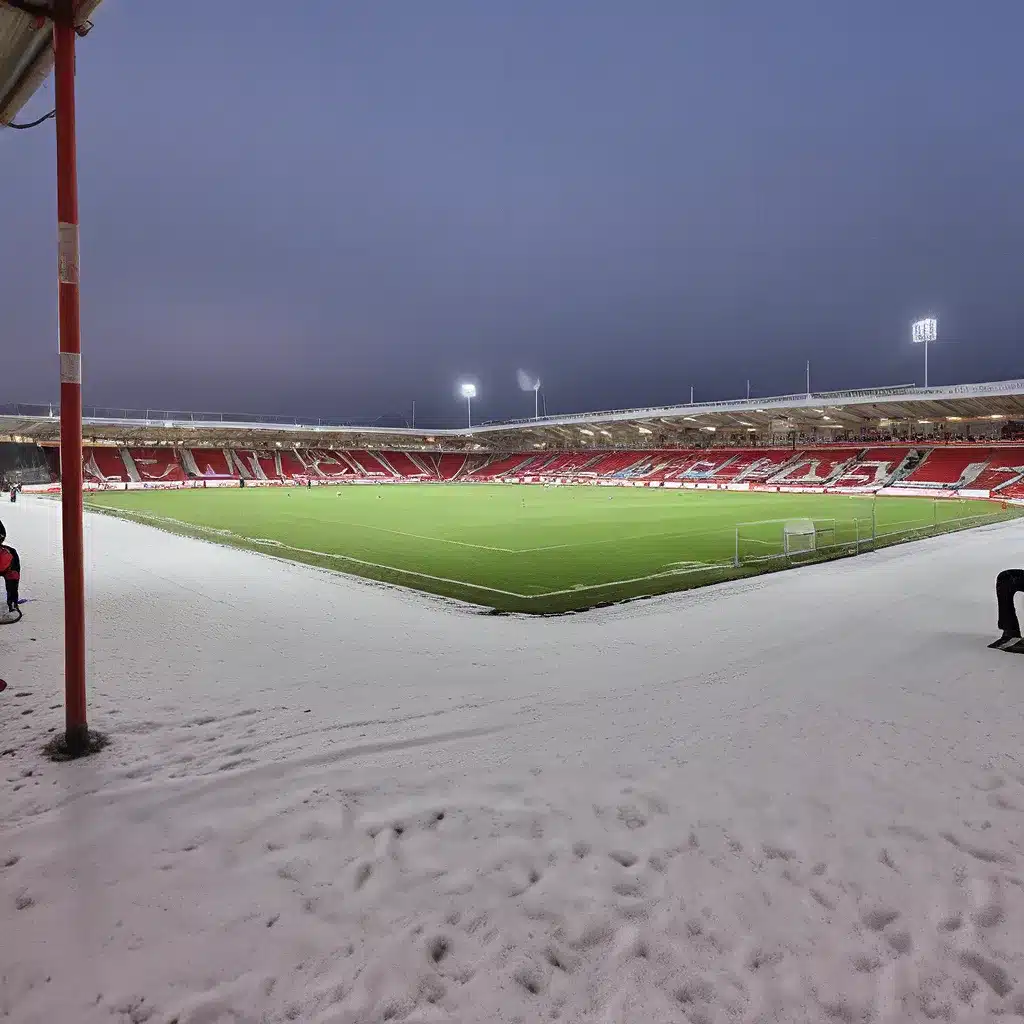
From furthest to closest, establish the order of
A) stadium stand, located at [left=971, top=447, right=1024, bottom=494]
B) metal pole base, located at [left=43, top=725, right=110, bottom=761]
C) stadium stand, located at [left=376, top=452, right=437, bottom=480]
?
stadium stand, located at [left=376, top=452, right=437, bottom=480], stadium stand, located at [left=971, top=447, right=1024, bottom=494], metal pole base, located at [left=43, top=725, right=110, bottom=761]

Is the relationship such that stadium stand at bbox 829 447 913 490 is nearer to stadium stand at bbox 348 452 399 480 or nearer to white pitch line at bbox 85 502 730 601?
white pitch line at bbox 85 502 730 601

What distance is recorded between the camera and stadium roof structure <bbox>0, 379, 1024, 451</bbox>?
4950cm

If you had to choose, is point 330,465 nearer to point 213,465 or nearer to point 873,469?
point 213,465

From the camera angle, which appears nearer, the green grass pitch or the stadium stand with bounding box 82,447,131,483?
the green grass pitch

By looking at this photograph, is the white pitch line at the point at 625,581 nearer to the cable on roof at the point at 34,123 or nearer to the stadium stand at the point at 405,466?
the cable on roof at the point at 34,123

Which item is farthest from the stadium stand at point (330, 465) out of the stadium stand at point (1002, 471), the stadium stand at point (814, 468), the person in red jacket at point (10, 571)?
the person in red jacket at point (10, 571)

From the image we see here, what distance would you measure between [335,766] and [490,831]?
55.6 inches

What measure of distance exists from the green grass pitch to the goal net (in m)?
0.10

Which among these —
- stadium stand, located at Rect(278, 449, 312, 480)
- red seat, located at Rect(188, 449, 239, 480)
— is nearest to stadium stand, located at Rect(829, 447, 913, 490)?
stadium stand, located at Rect(278, 449, 312, 480)

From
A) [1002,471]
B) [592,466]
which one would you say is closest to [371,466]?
[592,466]

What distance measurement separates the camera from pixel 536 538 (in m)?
20.0

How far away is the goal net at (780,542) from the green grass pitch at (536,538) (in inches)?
3.9

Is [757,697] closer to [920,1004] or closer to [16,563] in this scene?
[920,1004]

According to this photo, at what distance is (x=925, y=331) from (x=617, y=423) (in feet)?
97.1
